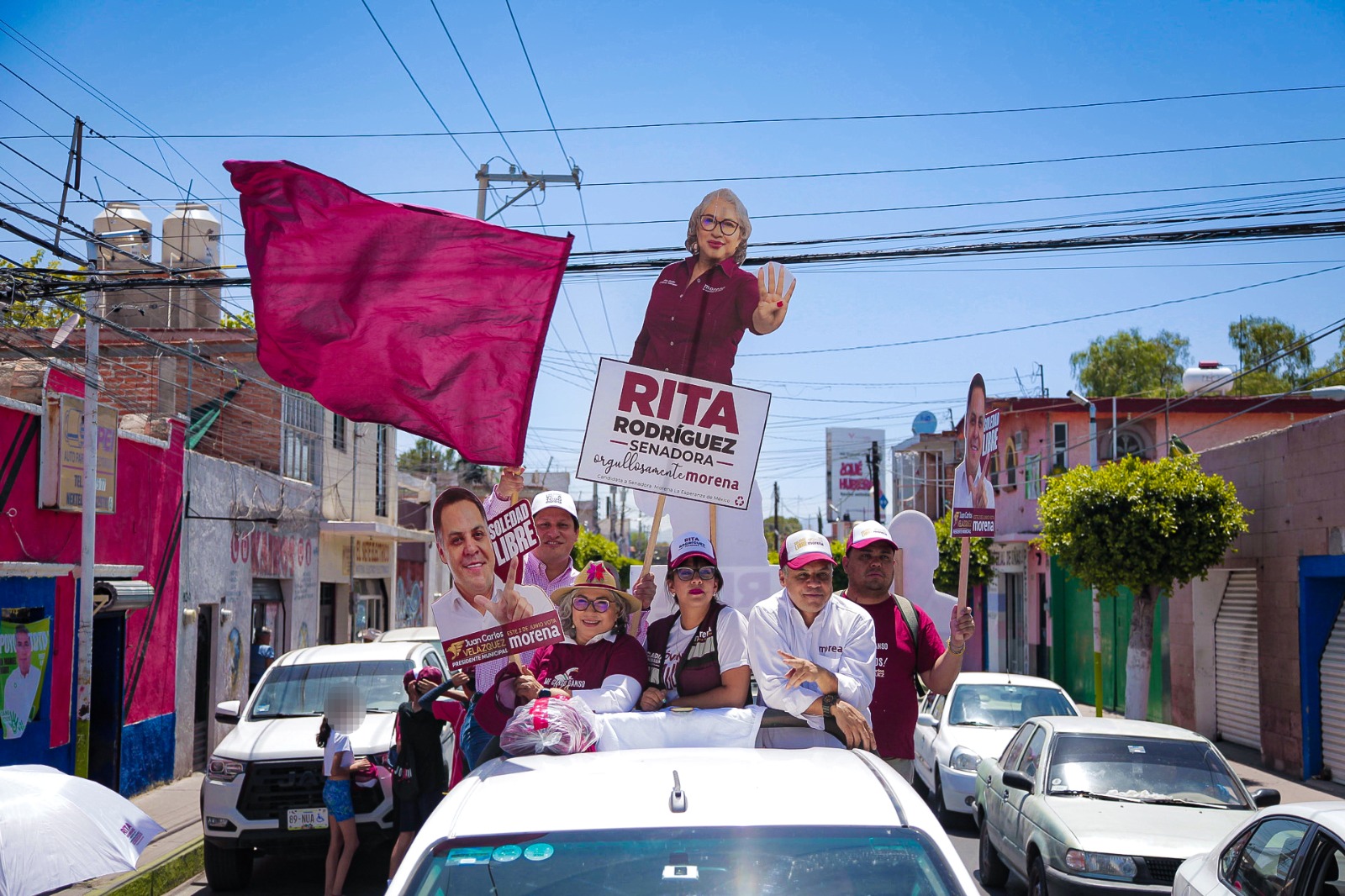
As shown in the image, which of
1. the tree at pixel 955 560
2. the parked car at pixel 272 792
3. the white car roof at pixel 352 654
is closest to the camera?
the parked car at pixel 272 792

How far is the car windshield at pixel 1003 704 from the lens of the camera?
14180mm

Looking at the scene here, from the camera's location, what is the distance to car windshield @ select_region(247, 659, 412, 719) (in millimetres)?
11594

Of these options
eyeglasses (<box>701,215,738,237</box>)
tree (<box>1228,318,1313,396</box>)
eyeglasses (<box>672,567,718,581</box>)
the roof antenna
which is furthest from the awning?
tree (<box>1228,318,1313,396</box>)

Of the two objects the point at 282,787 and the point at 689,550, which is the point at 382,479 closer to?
the point at 282,787

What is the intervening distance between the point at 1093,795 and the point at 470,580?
5770 mm

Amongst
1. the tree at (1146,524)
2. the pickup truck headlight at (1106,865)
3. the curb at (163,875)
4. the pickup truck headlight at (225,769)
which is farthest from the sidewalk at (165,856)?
the tree at (1146,524)

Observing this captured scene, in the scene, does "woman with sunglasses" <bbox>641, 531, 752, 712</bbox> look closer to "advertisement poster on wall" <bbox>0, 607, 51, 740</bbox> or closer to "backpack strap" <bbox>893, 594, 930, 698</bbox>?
"backpack strap" <bbox>893, 594, 930, 698</bbox>

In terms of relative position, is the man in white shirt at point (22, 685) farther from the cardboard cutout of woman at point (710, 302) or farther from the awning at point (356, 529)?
the awning at point (356, 529)

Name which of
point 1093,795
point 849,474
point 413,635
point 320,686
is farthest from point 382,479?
point 849,474

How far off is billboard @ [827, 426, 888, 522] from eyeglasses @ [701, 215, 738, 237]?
223 ft

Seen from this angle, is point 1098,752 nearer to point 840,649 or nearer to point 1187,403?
point 840,649

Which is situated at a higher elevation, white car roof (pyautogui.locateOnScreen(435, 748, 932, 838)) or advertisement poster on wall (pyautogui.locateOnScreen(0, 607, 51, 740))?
white car roof (pyautogui.locateOnScreen(435, 748, 932, 838))

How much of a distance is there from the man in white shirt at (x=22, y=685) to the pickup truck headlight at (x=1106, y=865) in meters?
10.2

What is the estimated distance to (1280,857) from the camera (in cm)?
583
